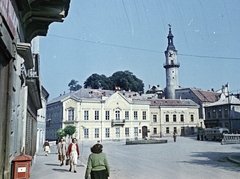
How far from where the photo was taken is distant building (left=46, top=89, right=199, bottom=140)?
4716cm

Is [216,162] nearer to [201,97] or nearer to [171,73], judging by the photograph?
[201,97]

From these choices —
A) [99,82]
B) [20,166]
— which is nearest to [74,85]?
[99,82]

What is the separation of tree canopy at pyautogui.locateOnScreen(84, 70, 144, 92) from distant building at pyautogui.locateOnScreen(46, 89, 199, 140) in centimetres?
1649

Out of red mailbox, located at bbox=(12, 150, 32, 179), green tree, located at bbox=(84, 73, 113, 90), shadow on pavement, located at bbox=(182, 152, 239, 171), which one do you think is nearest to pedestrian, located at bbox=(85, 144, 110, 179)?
red mailbox, located at bbox=(12, 150, 32, 179)

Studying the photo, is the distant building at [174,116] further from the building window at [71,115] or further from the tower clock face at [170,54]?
the tower clock face at [170,54]

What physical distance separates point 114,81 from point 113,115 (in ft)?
A: 86.1

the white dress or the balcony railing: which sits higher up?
the balcony railing

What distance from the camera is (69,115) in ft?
154

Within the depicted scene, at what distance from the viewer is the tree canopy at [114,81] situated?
73562 millimetres

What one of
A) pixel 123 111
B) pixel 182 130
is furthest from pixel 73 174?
pixel 182 130

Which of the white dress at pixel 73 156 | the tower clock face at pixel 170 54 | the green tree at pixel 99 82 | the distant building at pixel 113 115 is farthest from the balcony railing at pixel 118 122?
the white dress at pixel 73 156

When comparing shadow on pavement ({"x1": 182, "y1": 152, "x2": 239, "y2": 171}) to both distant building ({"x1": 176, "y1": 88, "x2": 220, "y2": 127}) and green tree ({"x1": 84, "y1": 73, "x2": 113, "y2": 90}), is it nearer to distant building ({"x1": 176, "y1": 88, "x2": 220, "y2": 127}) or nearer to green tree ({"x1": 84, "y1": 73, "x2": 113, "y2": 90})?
distant building ({"x1": 176, "y1": 88, "x2": 220, "y2": 127})

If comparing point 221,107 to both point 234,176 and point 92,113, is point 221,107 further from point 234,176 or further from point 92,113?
point 234,176

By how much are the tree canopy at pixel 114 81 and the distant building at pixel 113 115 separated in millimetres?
16489
